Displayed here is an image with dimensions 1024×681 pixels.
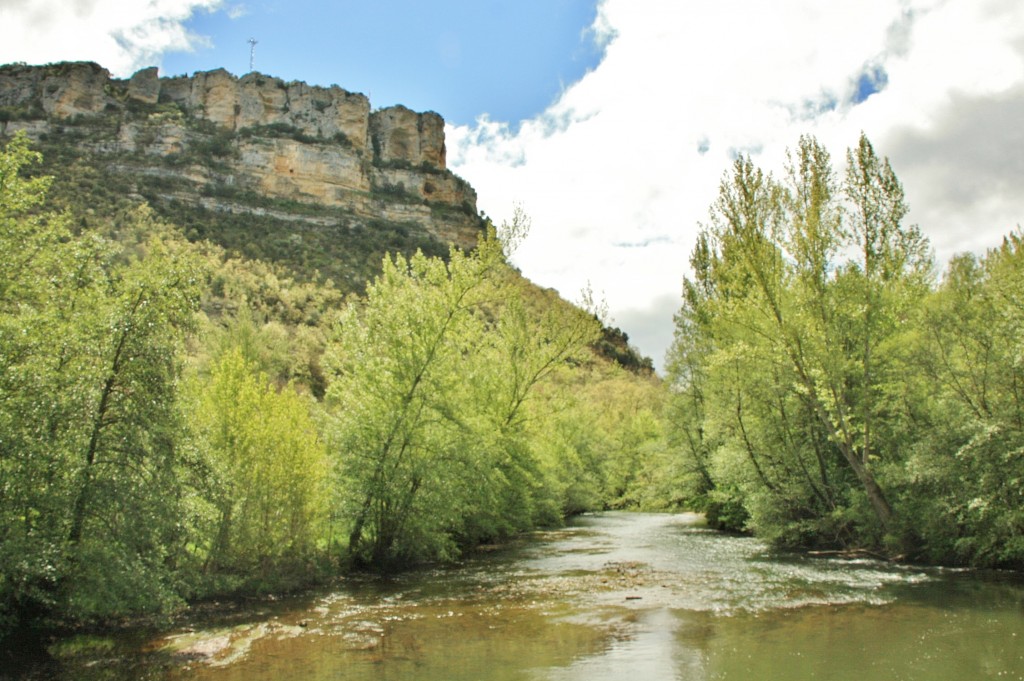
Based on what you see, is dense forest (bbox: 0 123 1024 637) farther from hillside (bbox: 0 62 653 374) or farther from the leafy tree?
hillside (bbox: 0 62 653 374)

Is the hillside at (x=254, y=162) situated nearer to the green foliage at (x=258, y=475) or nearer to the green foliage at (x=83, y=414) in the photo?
the green foliage at (x=258, y=475)

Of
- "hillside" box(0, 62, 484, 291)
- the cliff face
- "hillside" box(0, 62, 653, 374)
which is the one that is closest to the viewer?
"hillside" box(0, 62, 653, 374)

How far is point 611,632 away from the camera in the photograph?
38.5 ft

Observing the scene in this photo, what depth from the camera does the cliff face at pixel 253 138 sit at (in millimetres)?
93375

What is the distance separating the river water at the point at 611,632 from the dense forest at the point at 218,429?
133cm

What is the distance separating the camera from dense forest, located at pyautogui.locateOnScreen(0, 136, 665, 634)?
33.2ft

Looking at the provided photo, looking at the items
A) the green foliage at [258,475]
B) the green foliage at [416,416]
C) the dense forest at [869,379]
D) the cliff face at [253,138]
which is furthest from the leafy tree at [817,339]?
the cliff face at [253,138]

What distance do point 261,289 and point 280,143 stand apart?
56736 mm

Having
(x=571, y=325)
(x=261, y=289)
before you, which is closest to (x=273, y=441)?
(x=571, y=325)

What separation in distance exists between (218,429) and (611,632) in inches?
399

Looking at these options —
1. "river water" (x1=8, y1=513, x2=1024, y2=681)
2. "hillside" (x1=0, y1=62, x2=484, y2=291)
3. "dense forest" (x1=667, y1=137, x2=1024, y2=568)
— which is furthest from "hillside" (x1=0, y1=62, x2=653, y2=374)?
"river water" (x1=8, y1=513, x2=1024, y2=681)

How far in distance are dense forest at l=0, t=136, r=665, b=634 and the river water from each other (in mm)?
1328

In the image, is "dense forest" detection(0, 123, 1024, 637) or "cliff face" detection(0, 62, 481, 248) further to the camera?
"cliff face" detection(0, 62, 481, 248)

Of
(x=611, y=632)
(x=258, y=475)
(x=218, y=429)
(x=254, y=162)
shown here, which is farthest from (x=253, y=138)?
(x=611, y=632)
